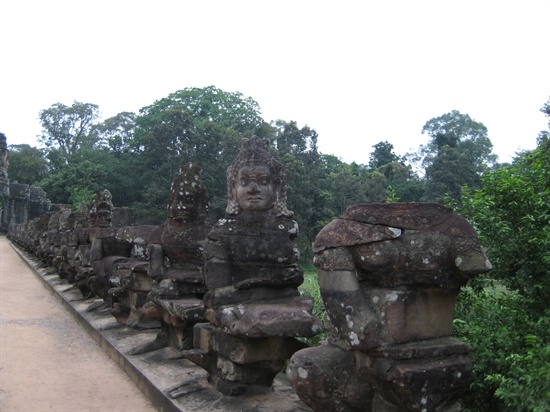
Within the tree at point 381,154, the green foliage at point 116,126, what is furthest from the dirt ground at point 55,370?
the green foliage at point 116,126

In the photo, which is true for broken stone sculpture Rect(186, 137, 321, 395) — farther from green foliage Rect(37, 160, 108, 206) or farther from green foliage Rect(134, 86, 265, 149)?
green foliage Rect(134, 86, 265, 149)

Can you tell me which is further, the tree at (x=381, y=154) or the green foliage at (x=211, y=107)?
the green foliage at (x=211, y=107)

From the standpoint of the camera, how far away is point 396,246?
10.2 ft

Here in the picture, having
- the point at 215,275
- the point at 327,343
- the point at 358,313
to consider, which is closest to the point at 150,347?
the point at 215,275

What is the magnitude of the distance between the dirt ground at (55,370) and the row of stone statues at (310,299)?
671mm

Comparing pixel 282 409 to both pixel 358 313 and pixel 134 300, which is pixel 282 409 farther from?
pixel 134 300

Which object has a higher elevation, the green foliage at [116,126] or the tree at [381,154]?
the green foliage at [116,126]

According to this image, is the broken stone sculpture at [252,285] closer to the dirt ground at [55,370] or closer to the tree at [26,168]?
the dirt ground at [55,370]

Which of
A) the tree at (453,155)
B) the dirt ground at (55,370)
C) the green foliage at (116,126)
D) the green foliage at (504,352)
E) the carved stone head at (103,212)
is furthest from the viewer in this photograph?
the green foliage at (116,126)

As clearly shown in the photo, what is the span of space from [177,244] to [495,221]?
3.17 meters

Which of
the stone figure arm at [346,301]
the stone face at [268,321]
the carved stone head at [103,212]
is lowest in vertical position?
the stone face at [268,321]

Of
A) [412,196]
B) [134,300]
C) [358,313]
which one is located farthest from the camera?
[412,196]

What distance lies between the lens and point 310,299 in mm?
4434

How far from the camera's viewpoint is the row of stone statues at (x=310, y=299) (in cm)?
302
